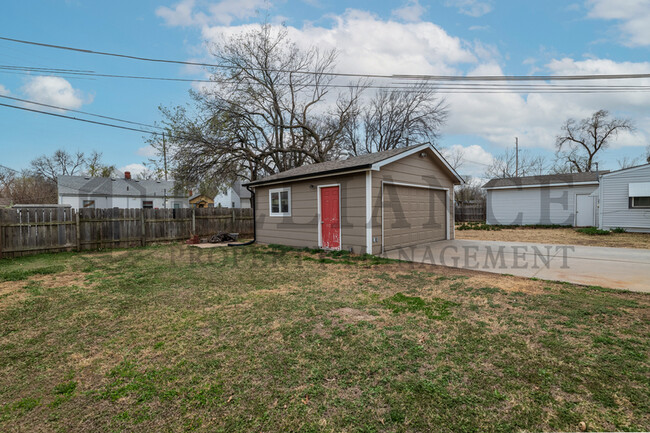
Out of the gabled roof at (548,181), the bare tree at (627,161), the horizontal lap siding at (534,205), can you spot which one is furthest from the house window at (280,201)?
Answer: the bare tree at (627,161)

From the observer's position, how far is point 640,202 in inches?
525

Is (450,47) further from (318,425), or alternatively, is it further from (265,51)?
(318,425)

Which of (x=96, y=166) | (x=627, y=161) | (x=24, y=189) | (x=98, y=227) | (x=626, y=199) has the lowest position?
(x=98, y=227)

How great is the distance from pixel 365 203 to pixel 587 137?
29.8 m

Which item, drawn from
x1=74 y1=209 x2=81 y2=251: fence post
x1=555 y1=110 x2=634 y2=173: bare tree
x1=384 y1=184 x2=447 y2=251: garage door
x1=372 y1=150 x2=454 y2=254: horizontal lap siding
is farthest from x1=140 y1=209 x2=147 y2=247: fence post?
x1=555 y1=110 x2=634 y2=173: bare tree

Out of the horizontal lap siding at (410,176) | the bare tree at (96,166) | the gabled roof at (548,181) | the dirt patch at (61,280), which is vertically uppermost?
the bare tree at (96,166)

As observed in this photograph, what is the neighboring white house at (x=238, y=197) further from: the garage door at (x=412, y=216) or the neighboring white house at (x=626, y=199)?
the neighboring white house at (x=626, y=199)

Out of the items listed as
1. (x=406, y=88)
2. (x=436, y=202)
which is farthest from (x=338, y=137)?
(x=436, y=202)

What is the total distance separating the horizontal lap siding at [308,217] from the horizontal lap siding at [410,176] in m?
0.34

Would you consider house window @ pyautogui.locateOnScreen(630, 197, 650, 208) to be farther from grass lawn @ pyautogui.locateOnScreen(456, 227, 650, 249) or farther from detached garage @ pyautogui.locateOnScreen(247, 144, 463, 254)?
detached garage @ pyautogui.locateOnScreen(247, 144, 463, 254)

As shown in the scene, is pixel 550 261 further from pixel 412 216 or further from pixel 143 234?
pixel 143 234

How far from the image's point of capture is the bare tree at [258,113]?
15.6 metres

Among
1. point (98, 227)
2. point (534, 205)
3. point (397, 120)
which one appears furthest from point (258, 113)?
point (534, 205)

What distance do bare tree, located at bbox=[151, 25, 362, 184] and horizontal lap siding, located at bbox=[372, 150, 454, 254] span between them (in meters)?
7.47
